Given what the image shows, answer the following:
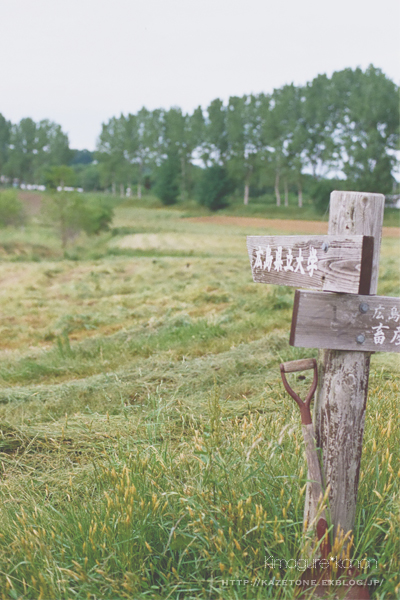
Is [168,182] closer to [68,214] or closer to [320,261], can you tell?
[68,214]

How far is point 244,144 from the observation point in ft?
157

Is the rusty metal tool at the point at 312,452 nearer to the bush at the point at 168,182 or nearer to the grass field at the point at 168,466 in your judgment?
the grass field at the point at 168,466

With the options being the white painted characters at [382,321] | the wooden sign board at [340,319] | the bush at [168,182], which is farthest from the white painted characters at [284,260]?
the bush at [168,182]

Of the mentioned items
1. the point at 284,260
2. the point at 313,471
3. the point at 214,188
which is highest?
the point at 214,188

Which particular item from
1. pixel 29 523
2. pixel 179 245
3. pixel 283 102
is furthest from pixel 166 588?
pixel 283 102

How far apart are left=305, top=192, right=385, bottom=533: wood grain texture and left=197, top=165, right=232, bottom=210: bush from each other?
44217 mm

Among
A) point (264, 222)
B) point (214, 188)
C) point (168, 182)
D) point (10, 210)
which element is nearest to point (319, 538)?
point (10, 210)

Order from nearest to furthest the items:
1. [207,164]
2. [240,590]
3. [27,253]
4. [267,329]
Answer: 1. [240,590]
2. [267,329]
3. [27,253]
4. [207,164]

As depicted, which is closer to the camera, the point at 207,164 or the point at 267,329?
the point at 267,329

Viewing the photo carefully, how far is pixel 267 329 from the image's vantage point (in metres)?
7.86

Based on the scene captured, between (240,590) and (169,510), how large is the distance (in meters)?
0.51

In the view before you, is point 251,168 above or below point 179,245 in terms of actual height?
above

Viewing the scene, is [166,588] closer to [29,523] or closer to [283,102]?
[29,523]

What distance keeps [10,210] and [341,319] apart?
29882mm
